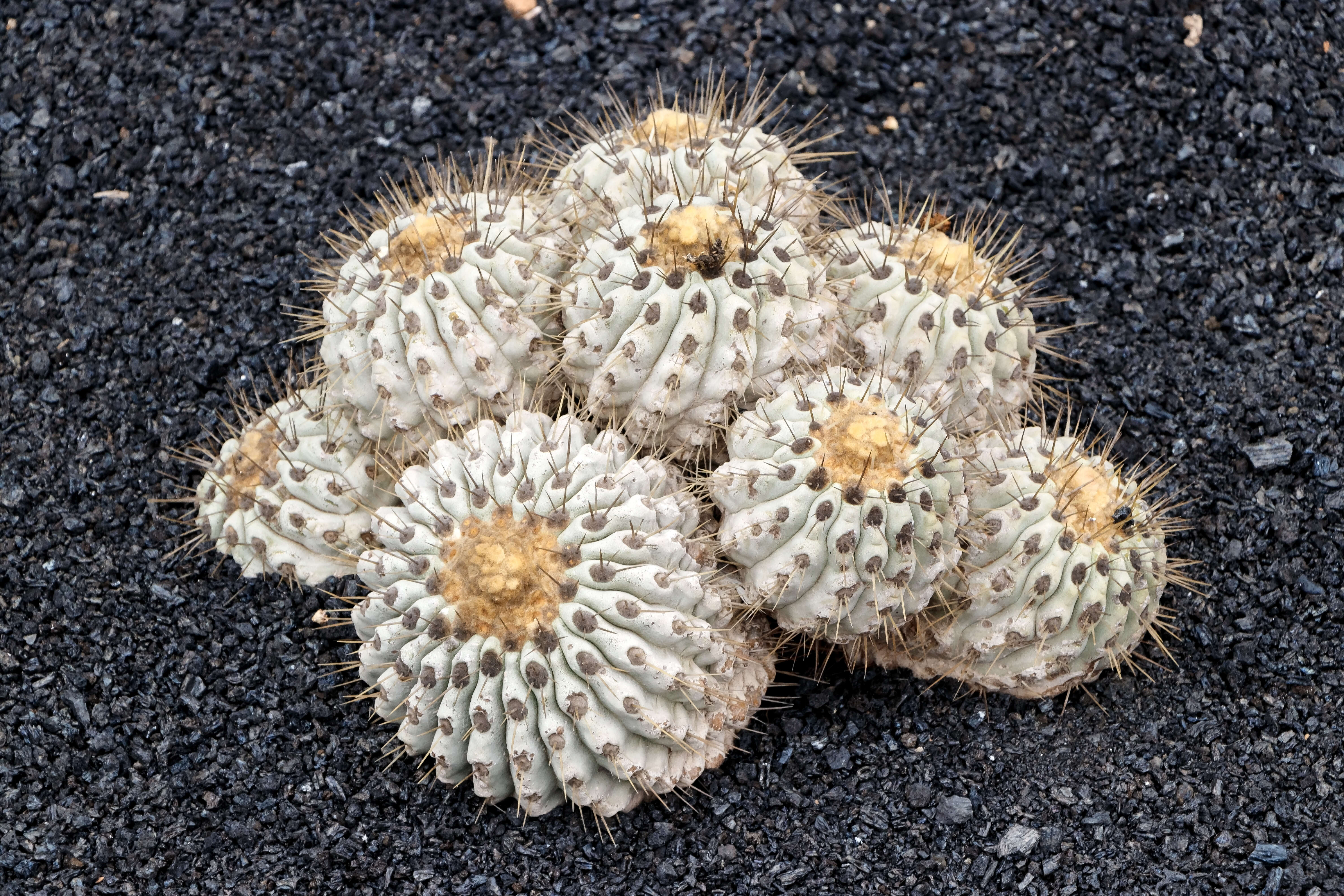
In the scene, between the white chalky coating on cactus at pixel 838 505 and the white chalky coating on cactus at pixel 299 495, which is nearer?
the white chalky coating on cactus at pixel 838 505

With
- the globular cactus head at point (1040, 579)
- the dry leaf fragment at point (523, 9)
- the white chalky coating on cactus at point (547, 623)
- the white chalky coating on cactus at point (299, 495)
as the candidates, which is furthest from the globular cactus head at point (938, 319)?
the dry leaf fragment at point (523, 9)

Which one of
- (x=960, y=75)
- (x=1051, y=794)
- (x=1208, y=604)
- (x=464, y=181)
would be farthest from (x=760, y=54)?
(x=1051, y=794)

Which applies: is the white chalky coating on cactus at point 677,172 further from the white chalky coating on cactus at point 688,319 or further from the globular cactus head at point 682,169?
the white chalky coating on cactus at point 688,319

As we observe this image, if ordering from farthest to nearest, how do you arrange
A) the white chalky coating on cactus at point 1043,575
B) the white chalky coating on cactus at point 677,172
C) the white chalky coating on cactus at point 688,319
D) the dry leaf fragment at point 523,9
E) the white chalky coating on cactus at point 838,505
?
the dry leaf fragment at point 523,9
the white chalky coating on cactus at point 677,172
the white chalky coating on cactus at point 1043,575
the white chalky coating on cactus at point 688,319
the white chalky coating on cactus at point 838,505

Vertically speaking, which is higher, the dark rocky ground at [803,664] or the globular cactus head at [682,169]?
the globular cactus head at [682,169]

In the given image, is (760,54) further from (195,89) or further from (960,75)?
(195,89)

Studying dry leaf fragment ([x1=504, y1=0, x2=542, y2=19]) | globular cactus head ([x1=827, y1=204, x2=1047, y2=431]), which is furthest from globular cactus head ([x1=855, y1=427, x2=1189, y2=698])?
dry leaf fragment ([x1=504, y1=0, x2=542, y2=19])
